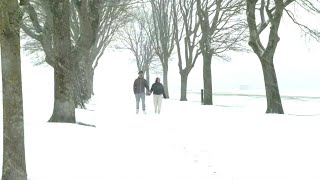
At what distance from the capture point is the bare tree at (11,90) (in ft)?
17.0

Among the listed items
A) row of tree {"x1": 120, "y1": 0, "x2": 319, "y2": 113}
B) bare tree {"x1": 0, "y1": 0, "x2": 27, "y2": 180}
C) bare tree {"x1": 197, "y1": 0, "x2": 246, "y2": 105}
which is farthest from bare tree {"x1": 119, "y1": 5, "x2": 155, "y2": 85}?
bare tree {"x1": 0, "y1": 0, "x2": 27, "y2": 180}

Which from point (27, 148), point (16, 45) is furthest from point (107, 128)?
point (16, 45)

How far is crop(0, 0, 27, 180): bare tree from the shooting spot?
520 centimetres

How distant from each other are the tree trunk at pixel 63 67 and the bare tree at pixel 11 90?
20.8 feet

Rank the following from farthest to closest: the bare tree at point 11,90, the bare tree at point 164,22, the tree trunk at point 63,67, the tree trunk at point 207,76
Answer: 1. the bare tree at point 164,22
2. the tree trunk at point 207,76
3. the tree trunk at point 63,67
4. the bare tree at point 11,90

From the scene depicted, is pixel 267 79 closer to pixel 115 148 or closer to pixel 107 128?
pixel 107 128

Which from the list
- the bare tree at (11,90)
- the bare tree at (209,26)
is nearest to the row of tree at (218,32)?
the bare tree at (209,26)

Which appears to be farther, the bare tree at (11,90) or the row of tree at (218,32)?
the row of tree at (218,32)

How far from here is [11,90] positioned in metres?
5.27

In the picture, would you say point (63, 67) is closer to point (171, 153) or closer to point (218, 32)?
point (171, 153)

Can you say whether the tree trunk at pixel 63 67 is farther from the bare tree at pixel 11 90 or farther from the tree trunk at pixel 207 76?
the tree trunk at pixel 207 76

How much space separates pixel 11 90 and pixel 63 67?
6.49 m

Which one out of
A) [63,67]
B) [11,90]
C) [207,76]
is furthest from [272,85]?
[11,90]

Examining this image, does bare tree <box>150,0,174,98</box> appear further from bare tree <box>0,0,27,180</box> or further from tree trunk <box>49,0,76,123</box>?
bare tree <box>0,0,27,180</box>
